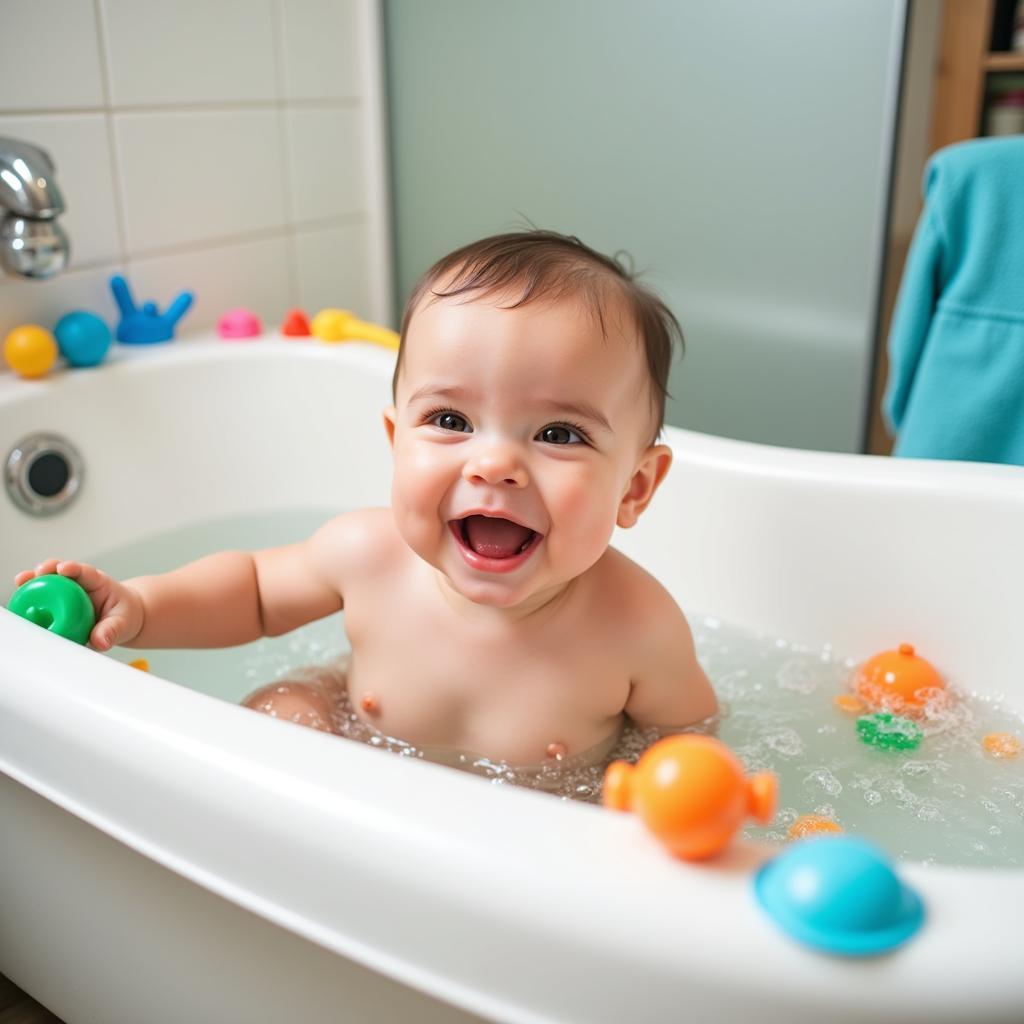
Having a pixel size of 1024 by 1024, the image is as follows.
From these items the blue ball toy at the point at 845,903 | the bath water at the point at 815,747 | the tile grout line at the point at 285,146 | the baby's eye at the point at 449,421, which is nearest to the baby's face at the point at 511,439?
the baby's eye at the point at 449,421

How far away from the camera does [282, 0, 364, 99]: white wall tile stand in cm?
172

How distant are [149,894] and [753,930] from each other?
15.0 inches

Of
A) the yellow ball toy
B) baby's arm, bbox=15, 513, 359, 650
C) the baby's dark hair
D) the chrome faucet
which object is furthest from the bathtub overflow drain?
the baby's dark hair

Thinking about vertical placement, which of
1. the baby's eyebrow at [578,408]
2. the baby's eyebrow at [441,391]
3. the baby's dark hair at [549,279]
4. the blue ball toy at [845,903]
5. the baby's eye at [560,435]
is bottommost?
the blue ball toy at [845,903]

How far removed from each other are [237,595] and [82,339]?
574 mm

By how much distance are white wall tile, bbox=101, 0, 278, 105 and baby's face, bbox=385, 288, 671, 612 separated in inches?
34.8

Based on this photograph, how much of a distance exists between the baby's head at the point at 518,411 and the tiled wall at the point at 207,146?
2.65ft

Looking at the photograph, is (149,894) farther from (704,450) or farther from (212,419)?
(212,419)

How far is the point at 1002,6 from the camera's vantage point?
198cm

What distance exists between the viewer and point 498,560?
795 mm

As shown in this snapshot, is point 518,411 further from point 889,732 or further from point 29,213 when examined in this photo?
point 29,213

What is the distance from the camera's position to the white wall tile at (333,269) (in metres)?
1.83

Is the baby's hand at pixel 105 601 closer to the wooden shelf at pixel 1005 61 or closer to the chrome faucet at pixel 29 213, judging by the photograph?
the chrome faucet at pixel 29 213

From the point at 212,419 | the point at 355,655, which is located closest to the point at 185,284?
the point at 212,419
